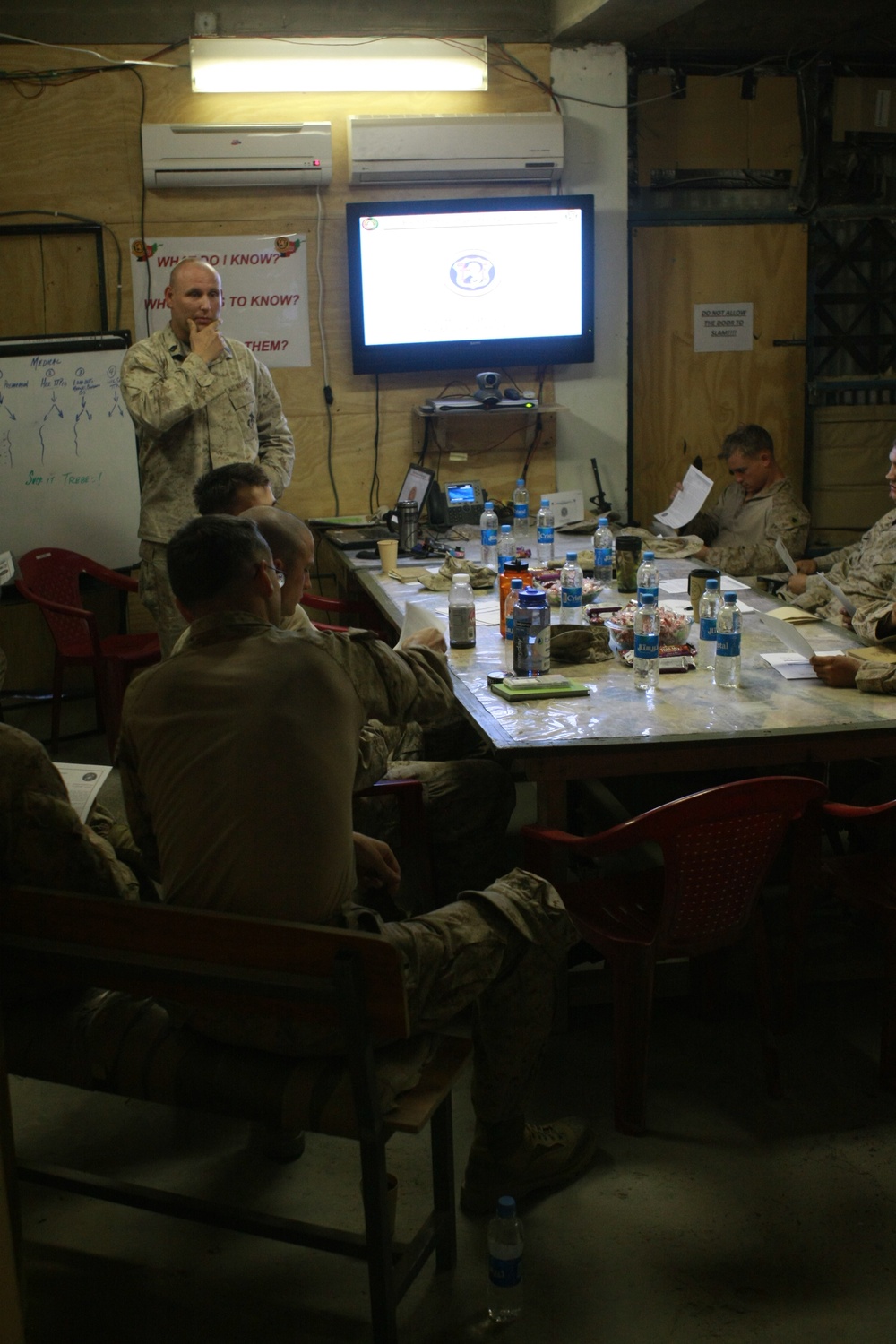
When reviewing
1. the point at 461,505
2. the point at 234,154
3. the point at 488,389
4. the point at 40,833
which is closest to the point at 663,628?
the point at 40,833

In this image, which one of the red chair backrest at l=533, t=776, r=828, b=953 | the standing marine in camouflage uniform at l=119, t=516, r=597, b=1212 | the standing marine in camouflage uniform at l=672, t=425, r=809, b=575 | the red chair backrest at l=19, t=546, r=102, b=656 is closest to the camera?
the standing marine in camouflage uniform at l=119, t=516, r=597, b=1212

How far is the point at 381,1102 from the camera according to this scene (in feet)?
6.15

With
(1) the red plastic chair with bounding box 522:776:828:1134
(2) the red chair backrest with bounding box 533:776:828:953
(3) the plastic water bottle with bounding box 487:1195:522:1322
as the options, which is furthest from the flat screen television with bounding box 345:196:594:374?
(3) the plastic water bottle with bounding box 487:1195:522:1322

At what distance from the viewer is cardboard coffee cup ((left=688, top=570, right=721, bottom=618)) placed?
3743 mm

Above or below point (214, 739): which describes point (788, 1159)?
below

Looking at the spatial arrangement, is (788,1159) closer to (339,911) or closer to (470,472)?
(339,911)

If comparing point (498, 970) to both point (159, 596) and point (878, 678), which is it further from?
point (159, 596)

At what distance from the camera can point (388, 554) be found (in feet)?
15.8

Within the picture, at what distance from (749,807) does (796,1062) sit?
0.78m

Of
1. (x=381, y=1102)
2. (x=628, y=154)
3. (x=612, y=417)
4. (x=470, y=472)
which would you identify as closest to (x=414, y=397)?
(x=470, y=472)

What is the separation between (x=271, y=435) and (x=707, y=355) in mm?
2607

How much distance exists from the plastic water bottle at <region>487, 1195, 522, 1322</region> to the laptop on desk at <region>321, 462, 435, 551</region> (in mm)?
3676

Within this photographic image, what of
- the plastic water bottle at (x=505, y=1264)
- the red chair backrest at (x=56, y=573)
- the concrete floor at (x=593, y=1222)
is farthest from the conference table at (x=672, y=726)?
the red chair backrest at (x=56, y=573)

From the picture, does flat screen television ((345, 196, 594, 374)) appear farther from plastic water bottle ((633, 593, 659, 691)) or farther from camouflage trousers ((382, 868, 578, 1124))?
camouflage trousers ((382, 868, 578, 1124))
